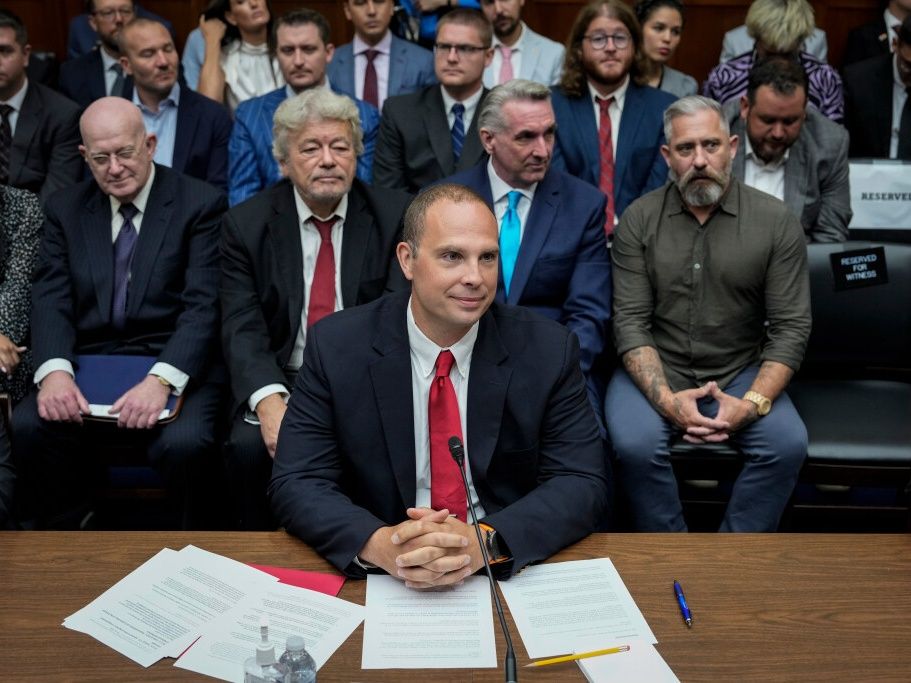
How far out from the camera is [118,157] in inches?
127

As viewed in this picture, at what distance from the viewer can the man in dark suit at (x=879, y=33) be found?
489cm

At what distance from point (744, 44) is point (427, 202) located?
3.42 metres

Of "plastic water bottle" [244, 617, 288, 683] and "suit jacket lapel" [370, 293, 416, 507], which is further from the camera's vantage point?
"suit jacket lapel" [370, 293, 416, 507]

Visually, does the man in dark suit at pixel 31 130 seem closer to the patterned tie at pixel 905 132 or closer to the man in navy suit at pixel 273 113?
the man in navy suit at pixel 273 113

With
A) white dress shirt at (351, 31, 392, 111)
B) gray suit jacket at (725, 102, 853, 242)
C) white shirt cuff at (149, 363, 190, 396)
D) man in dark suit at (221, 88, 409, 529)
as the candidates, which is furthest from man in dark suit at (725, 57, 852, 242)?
white shirt cuff at (149, 363, 190, 396)

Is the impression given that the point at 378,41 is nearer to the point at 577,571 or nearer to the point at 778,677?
the point at 577,571

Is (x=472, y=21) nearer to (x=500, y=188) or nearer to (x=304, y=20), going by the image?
(x=304, y=20)

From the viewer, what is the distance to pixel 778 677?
4.81 ft

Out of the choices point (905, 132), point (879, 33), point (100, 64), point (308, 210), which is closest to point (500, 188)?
point (308, 210)

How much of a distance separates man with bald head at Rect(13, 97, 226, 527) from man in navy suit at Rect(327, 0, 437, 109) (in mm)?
1337

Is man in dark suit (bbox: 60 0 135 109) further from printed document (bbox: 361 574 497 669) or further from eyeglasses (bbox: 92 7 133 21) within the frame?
printed document (bbox: 361 574 497 669)

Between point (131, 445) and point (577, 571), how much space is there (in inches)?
70.9

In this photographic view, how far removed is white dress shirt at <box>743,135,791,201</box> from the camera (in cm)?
362

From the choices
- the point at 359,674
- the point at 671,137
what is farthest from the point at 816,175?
the point at 359,674
